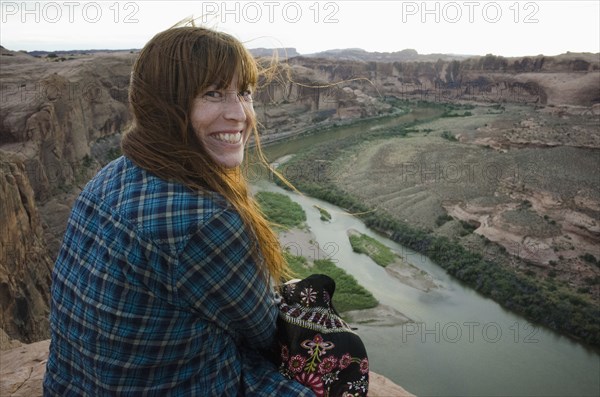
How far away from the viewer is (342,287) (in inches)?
458

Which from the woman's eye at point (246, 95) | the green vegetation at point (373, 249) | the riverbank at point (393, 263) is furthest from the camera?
the green vegetation at point (373, 249)

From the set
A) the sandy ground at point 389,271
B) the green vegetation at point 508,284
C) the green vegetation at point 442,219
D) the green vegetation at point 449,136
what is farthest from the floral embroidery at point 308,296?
the green vegetation at point 449,136

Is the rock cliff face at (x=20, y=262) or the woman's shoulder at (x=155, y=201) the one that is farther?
the rock cliff face at (x=20, y=262)

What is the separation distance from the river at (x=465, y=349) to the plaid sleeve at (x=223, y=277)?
8.01 meters

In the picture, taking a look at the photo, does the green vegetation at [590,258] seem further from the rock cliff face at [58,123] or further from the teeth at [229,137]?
the teeth at [229,137]

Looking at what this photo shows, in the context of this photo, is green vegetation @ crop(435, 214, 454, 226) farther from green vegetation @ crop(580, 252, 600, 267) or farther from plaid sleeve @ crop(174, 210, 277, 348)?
plaid sleeve @ crop(174, 210, 277, 348)

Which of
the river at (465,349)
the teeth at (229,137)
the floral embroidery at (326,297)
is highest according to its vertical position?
the teeth at (229,137)

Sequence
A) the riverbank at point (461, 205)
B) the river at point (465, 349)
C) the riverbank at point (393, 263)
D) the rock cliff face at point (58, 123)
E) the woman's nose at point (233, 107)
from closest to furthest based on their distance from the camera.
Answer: the woman's nose at point (233, 107) < the rock cliff face at point (58, 123) < the river at point (465, 349) < the riverbank at point (461, 205) < the riverbank at point (393, 263)

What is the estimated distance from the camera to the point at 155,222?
1275 mm

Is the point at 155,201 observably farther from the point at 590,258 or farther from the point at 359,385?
the point at 590,258

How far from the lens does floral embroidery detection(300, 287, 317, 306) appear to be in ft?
5.75

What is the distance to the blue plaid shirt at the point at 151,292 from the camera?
4.22 ft

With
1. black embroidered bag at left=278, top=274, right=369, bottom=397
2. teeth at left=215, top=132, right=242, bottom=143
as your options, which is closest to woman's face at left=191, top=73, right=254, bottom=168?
teeth at left=215, top=132, right=242, bottom=143

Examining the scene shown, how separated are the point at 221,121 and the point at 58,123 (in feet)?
43.9
